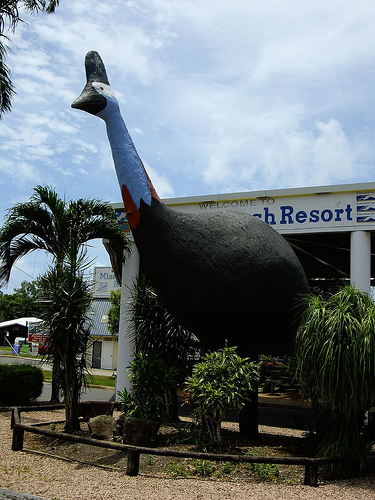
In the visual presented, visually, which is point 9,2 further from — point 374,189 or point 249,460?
point 249,460

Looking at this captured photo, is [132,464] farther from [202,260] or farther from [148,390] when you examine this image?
[202,260]

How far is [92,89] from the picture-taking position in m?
7.86

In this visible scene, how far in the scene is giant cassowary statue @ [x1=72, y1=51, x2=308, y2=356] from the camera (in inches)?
299

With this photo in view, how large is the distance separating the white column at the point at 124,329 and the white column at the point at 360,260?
16.8 ft

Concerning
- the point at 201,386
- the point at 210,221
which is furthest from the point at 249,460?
the point at 210,221

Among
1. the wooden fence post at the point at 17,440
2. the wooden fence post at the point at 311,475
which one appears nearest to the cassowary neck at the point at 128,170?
the wooden fence post at the point at 17,440

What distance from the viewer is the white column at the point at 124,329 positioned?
12.6 m

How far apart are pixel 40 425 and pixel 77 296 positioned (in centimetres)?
234

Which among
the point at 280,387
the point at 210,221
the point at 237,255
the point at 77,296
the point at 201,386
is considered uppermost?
the point at 210,221

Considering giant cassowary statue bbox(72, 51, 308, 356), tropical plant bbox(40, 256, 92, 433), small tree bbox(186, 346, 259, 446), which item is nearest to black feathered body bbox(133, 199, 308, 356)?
giant cassowary statue bbox(72, 51, 308, 356)

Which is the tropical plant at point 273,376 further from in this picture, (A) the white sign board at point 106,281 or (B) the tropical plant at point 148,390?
(A) the white sign board at point 106,281

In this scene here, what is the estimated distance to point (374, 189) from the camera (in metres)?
11.0

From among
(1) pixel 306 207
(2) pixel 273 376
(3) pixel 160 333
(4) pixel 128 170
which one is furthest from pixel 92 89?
(2) pixel 273 376

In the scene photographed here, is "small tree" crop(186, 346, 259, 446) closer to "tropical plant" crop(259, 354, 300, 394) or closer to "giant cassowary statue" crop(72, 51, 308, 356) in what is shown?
"giant cassowary statue" crop(72, 51, 308, 356)
